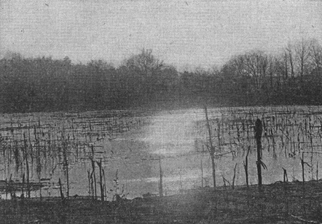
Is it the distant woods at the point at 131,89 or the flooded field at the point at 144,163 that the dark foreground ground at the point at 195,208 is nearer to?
the flooded field at the point at 144,163

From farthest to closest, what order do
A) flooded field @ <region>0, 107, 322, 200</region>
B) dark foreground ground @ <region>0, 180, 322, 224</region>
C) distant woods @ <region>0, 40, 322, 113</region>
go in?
distant woods @ <region>0, 40, 322, 113</region>
flooded field @ <region>0, 107, 322, 200</region>
dark foreground ground @ <region>0, 180, 322, 224</region>

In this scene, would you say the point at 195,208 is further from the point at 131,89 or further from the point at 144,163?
the point at 131,89

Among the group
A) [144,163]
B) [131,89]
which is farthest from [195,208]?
[131,89]

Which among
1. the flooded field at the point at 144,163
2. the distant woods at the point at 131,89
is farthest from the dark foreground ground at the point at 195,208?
the distant woods at the point at 131,89

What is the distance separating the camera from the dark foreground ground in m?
8.04

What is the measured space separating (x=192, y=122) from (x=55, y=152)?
13.3 metres

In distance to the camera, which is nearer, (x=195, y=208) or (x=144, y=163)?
(x=195, y=208)

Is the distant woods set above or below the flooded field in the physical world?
above

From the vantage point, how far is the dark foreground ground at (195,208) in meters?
8.04

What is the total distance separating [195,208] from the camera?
8.73m

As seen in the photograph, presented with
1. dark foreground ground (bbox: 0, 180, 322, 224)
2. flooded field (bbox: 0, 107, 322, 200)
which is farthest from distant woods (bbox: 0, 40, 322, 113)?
dark foreground ground (bbox: 0, 180, 322, 224)

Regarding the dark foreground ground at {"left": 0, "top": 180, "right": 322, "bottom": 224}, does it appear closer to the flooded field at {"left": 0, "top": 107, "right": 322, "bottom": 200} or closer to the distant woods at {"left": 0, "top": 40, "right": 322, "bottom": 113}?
the flooded field at {"left": 0, "top": 107, "right": 322, "bottom": 200}

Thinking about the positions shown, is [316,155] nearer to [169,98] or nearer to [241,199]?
[241,199]

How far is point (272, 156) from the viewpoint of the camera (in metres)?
17.1
